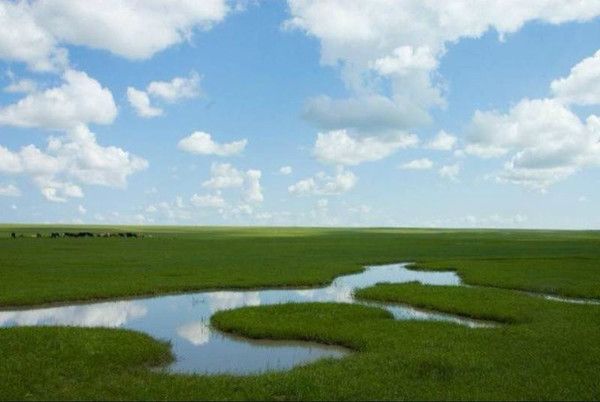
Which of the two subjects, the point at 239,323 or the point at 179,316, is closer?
the point at 239,323

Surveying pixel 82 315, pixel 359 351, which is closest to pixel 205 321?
pixel 82 315

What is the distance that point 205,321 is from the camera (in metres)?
25.7

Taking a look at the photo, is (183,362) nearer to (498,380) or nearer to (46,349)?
(46,349)

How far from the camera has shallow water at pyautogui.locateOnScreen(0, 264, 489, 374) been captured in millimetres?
18844

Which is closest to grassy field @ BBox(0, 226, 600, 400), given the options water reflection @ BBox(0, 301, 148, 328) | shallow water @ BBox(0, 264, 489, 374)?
shallow water @ BBox(0, 264, 489, 374)

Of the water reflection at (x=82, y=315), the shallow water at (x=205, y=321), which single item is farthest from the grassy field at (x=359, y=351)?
the water reflection at (x=82, y=315)

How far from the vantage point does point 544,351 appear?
58.7 ft

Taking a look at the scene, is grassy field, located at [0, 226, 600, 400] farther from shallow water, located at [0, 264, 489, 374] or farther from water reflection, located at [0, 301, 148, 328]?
water reflection, located at [0, 301, 148, 328]

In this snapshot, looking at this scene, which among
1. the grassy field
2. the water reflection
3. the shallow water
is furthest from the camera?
the water reflection

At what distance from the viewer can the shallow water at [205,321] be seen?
61.8 feet

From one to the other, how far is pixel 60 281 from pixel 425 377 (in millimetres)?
28696

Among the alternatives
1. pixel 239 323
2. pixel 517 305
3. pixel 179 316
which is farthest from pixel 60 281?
pixel 517 305

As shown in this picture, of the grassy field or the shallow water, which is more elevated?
the grassy field

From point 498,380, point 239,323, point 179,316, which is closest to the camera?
point 498,380
